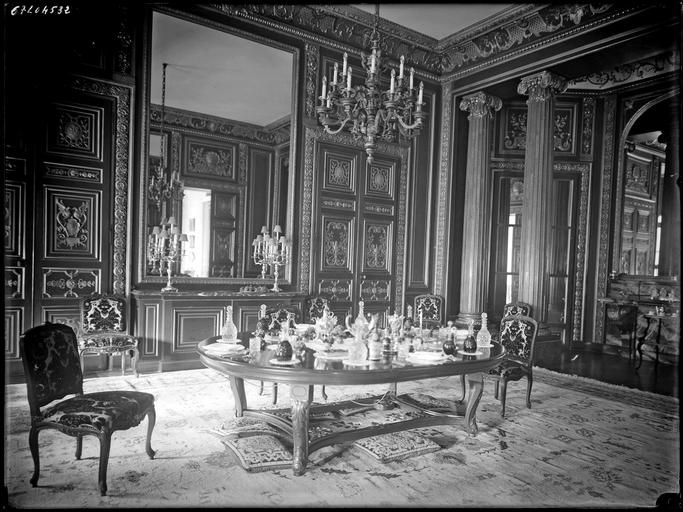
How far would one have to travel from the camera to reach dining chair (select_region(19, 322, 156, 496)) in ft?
8.61

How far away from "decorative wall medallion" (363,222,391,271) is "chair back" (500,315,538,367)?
8.49 feet

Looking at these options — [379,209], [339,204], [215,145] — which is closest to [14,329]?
[215,145]

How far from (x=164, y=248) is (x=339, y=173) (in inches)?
99.5

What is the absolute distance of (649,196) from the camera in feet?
29.3

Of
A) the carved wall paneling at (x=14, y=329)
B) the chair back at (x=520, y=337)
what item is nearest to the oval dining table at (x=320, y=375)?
the chair back at (x=520, y=337)

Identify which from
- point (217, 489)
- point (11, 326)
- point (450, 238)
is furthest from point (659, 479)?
point (11, 326)

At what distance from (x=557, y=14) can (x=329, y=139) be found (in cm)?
316

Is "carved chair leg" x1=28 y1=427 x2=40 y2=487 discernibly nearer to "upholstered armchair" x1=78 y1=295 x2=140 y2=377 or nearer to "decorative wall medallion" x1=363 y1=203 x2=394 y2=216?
"upholstered armchair" x1=78 y1=295 x2=140 y2=377

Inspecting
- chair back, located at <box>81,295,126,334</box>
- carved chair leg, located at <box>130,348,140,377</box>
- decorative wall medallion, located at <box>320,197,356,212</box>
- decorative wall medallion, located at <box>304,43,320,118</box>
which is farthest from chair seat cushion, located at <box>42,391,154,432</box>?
decorative wall medallion, located at <box>304,43,320,118</box>

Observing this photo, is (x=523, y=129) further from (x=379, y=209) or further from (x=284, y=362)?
(x=284, y=362)

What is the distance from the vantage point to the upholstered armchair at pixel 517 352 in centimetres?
418

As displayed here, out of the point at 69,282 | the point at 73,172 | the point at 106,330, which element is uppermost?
the point at 73,172

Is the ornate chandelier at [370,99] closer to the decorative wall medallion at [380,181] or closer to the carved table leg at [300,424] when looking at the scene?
the carved table leg at [300,424]

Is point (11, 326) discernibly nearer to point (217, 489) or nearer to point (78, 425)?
point (78, 425)
